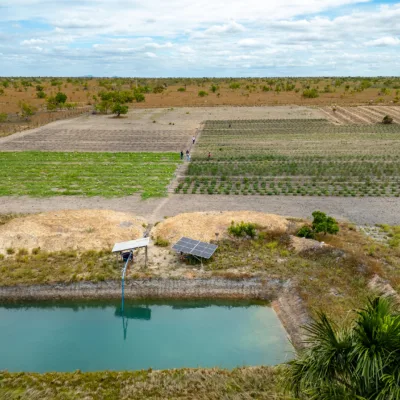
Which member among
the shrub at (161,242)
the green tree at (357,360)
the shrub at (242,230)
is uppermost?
the green tree at (357,360)

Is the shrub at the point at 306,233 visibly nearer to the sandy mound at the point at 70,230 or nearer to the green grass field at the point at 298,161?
the green grass field at the point at 298,161

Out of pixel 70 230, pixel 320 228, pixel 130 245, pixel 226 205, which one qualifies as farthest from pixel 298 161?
pixel 130 245

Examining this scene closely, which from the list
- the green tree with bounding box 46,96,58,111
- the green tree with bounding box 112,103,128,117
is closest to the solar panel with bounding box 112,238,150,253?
the green tree with bounding box 112,103,128,117

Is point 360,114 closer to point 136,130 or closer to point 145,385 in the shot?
point 136,130

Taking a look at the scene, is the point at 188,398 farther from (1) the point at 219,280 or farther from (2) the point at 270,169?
(2) the point at 270,169

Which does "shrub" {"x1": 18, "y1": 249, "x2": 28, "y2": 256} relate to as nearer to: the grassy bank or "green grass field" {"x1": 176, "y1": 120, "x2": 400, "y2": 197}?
the grassy bank

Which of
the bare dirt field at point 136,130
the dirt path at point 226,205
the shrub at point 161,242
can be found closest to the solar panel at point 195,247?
the shrub at point 161,242
